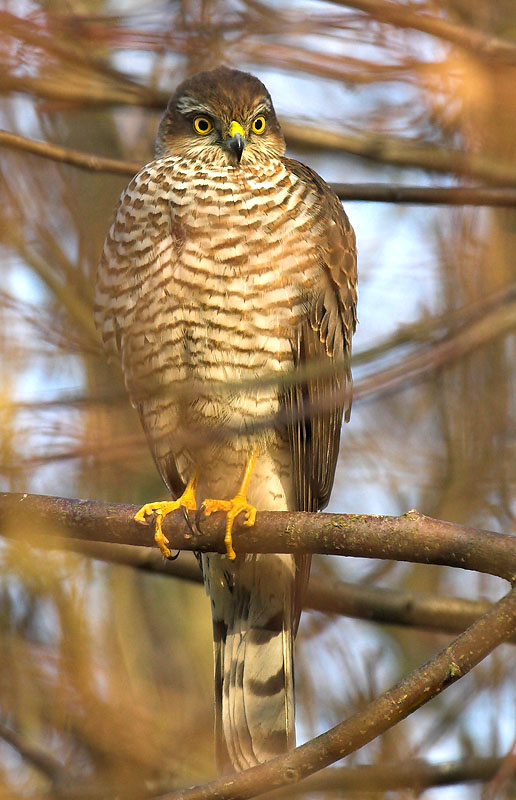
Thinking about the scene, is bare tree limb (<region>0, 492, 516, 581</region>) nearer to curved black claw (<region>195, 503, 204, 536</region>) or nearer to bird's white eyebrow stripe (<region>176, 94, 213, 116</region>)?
curved black claw (<region>195, 503, 204, 536</region>)

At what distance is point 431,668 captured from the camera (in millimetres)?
3211

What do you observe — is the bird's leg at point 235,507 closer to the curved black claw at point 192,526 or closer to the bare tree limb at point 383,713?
the curved black claw at point 192,526

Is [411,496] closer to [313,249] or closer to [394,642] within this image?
[394,642]

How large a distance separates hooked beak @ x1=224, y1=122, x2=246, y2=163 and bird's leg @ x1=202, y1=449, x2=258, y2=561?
4.73ft

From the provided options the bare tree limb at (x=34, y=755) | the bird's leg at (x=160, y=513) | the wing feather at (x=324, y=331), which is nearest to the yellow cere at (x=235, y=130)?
the wing feather at (x=324, y=331)

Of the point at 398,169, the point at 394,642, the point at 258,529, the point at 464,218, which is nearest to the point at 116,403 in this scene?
the point at 258,529

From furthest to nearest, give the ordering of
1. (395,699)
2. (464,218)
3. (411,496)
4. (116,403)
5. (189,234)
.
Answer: (411,496), (189,234), (464,218), (395,699), (116,403)

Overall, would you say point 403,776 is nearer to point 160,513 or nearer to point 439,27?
point 160,513

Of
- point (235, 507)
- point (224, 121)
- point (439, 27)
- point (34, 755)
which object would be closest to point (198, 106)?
point (224, 121)

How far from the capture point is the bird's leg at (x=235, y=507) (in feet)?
13.8

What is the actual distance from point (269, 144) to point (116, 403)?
8.85 feet

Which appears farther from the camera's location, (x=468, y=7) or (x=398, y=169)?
(x=398, y=169)

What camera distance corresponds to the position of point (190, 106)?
523cm

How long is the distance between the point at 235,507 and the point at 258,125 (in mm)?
2038
